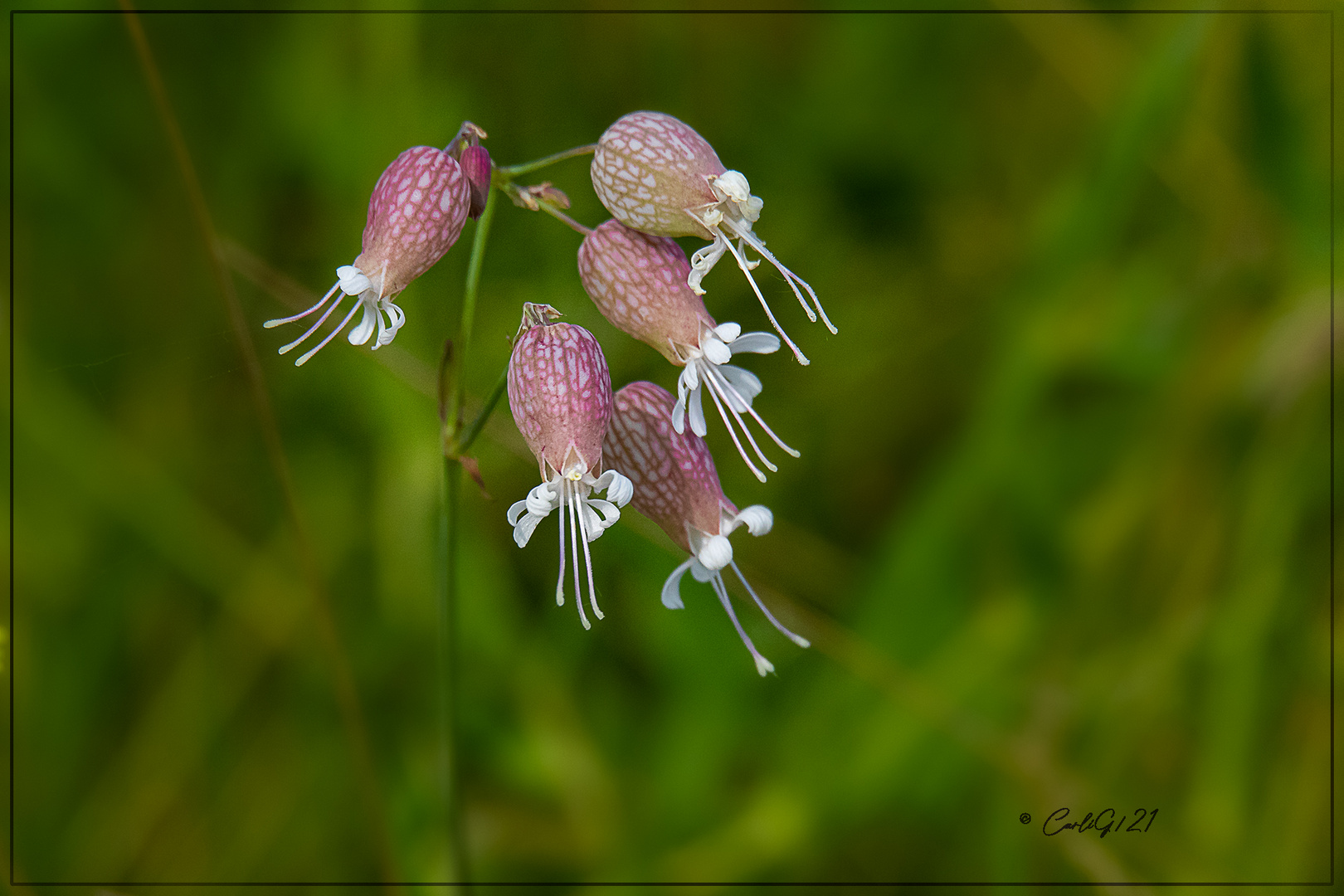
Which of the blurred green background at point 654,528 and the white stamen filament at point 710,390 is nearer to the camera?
the white stamen filament at point 710,390

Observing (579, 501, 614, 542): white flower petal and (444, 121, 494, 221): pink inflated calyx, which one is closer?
(579, 501, 614, 542): white flower petal

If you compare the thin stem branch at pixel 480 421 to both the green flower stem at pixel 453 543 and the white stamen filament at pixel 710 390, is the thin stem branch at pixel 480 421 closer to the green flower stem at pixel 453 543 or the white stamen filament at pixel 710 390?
the green flower stem at pixel 453 543

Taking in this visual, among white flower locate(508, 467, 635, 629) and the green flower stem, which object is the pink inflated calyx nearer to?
the green flower stem

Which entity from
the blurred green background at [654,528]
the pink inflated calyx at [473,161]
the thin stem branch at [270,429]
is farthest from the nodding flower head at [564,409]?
the blurred green background at [654,528]

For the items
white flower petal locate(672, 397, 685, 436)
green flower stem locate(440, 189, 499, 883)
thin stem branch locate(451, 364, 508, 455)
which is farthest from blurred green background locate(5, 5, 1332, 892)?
white flower petal locate(672, 397, 685, 436)

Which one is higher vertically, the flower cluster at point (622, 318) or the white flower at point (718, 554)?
the flower cluster at point (622, 318)

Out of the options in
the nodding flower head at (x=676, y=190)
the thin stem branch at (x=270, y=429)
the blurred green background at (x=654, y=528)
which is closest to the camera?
the nodding flower head at (x=676, y=190)

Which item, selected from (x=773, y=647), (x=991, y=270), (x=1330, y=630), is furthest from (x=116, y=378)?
(x=1330, y=630)

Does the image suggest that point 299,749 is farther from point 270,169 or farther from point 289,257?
point 270,169
